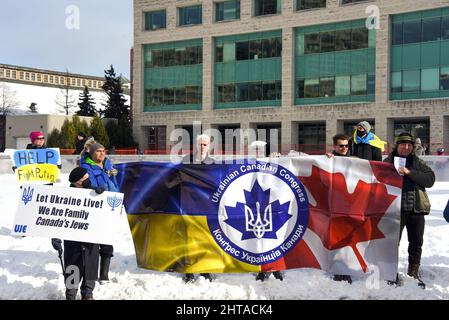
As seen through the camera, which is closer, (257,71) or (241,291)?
(241,291)

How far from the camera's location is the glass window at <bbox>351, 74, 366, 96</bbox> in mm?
44125

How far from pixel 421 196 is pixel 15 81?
92.4 metres

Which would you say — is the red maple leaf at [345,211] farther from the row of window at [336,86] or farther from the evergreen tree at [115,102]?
the evergreen tree at [115,102]

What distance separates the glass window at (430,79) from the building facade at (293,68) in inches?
3.3

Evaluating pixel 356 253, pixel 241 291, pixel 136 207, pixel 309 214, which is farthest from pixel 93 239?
pixel 356 253

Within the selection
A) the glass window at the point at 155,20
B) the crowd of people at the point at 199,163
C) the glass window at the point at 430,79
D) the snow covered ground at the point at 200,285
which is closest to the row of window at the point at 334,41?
the glass window at the point at 430,79

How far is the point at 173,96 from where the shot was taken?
54.1 meters

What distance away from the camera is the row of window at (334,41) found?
44312 mm

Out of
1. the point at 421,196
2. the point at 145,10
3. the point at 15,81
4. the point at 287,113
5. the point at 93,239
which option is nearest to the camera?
the point at 93,239

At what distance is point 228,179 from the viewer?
6.96m

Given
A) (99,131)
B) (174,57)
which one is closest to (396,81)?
(174,57)

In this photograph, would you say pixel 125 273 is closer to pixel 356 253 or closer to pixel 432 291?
pixel 356 253

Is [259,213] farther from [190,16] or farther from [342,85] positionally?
[190,16]

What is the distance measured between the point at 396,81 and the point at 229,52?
1573cm
